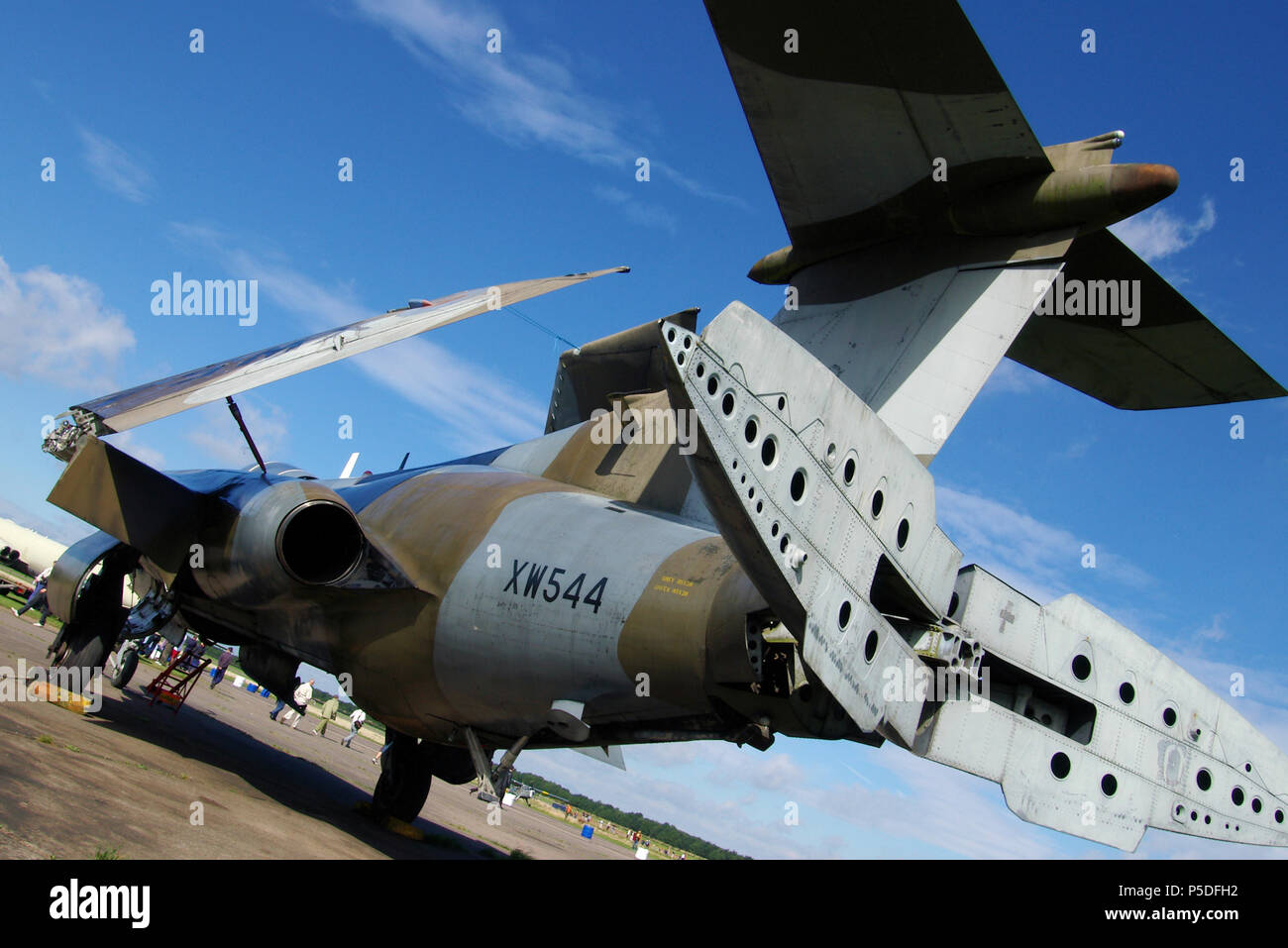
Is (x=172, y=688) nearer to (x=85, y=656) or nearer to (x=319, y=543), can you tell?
(x=85, y=656)

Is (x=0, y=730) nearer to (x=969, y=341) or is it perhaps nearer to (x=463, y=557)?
(x=463, y=557)

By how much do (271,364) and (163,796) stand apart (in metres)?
4.05

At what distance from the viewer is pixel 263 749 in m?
16.7

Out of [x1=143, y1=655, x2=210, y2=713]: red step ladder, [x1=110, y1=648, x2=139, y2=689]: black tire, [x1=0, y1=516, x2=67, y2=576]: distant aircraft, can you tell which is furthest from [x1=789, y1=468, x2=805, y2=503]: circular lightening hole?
[x1=0, y1=516, x2=67, y2=576]: distant aircraft

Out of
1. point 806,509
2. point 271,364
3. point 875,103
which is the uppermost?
point 875,103

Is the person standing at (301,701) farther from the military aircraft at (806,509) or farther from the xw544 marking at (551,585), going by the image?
the xw544 marking at (551,585)

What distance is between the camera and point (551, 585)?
7695mm

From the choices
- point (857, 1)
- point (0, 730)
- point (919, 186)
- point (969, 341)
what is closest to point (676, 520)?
point (969, 341)

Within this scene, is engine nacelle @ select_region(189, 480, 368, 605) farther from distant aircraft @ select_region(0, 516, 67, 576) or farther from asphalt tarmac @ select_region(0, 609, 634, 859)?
distant aircraft @ select_region(0, 516, 67, 576)

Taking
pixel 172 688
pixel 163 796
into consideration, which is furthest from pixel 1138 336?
pixel 172 688

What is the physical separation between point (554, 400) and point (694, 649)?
5.84 metres

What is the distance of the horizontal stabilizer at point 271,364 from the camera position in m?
7.53

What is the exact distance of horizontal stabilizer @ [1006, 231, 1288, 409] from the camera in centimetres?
881

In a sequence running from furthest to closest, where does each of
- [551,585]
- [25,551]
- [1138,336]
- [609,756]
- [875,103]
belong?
[25,551]
[609,756]
[1138,336]
[551,585]
[875,103]
